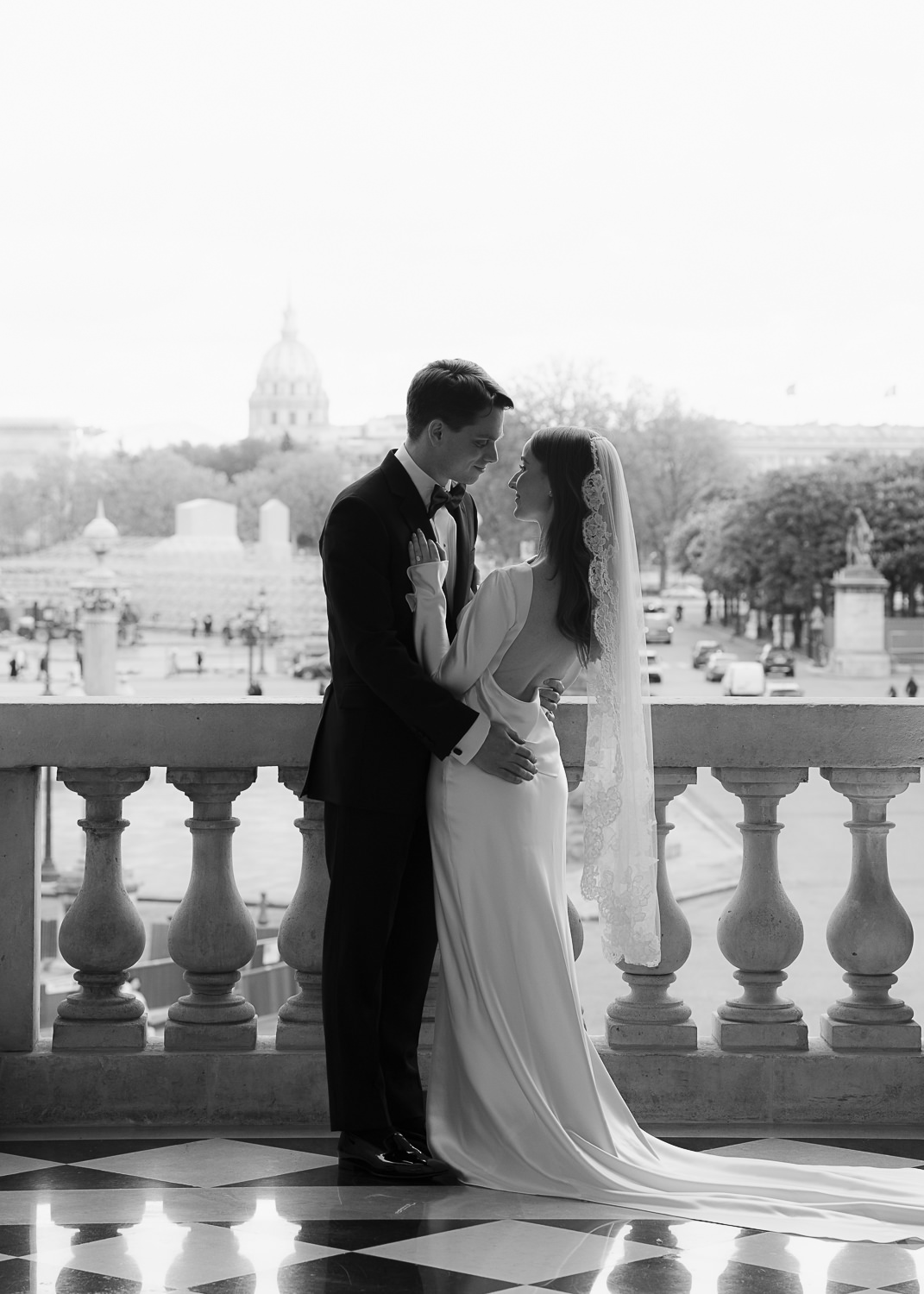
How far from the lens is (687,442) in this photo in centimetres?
6906

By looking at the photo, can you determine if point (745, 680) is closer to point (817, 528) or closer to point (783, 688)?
point (783, 688)

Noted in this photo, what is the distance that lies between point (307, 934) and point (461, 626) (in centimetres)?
77

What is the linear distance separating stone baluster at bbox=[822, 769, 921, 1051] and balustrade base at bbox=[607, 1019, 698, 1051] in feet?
1.00

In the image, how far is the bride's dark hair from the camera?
9.73 ft

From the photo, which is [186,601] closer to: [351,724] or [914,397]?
[914,397]

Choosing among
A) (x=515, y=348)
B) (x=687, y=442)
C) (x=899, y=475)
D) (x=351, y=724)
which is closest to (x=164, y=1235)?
(x=351, y=724)

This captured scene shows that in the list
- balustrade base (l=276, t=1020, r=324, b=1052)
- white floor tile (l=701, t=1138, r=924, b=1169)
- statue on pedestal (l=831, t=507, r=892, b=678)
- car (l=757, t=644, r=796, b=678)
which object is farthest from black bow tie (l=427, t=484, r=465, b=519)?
car (l=757, t=644, r=796, b=678)

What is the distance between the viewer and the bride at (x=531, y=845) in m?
2.94

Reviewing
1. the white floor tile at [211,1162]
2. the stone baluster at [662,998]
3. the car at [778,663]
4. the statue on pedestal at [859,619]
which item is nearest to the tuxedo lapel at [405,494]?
the stone baluster at [662,998]

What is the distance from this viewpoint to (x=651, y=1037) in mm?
3340

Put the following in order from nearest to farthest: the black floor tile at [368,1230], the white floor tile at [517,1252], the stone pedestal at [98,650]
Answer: the white floor tile at [517,1252] → the black floor tile at [368,1230] → the stone pedestal at [98,650]

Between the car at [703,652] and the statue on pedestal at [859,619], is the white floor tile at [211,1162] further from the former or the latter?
the car at [703,652]

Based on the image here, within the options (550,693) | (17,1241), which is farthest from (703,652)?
(17,1241)

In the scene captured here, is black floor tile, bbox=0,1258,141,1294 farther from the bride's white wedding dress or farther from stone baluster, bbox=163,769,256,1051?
stone baluster, bbox=163,769,256,1051
